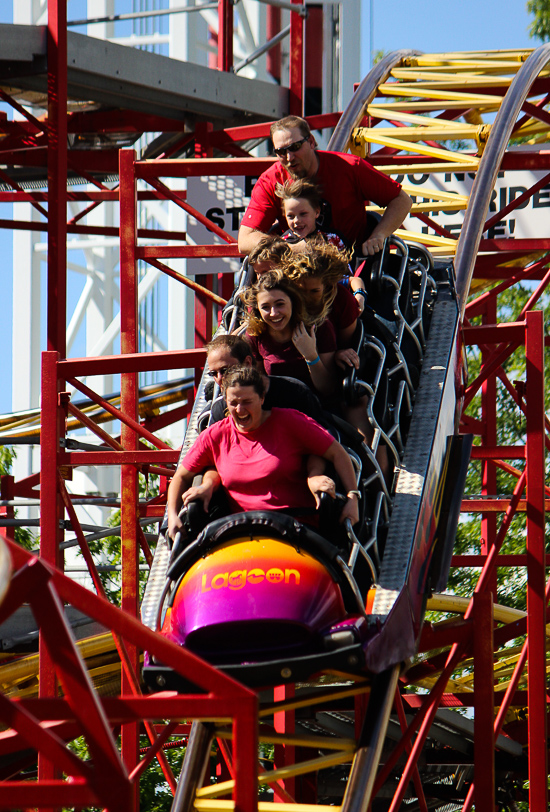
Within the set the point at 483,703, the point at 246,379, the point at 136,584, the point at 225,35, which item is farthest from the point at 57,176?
the point at 483,703

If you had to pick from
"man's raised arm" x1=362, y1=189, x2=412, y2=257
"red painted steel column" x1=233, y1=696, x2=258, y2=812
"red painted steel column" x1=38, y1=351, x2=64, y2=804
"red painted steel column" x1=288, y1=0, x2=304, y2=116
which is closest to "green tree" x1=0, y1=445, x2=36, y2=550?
"red painted steel column" x1=288, y1=0, x2=304, y2=116

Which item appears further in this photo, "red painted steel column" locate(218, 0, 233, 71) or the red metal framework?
"red painted steel column" locate(218, 0, 233, 71)

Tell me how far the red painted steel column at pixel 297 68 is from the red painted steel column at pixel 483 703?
25.9 feet

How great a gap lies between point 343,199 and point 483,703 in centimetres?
274

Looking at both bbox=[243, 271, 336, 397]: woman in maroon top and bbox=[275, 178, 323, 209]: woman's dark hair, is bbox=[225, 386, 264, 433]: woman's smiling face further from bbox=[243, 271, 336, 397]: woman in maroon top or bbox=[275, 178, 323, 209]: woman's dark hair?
bbox=[275, 178, 323, 209]: woman's dark hair

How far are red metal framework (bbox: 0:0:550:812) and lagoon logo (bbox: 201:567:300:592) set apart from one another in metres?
0.62

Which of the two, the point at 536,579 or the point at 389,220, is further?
the point at 389,220

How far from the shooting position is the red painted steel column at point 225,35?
12.5 m

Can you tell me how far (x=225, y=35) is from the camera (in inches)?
495

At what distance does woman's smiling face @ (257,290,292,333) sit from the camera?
5.10 meters

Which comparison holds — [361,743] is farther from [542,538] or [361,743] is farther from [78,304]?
[78,304]

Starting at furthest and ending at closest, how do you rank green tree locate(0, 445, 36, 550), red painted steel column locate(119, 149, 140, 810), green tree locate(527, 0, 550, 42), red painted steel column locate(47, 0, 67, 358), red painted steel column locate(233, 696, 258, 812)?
green tree locate(527, 0, 550, 42) < green tree locate(0, 445, 36, 550) < red painted steel column locate(47, 0, 67, 358) < red painted steel column locate(119, 149, 140, 810) < red painted steel column locate(233, 696, 258, 812)

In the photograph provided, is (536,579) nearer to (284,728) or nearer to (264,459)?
(284,728)

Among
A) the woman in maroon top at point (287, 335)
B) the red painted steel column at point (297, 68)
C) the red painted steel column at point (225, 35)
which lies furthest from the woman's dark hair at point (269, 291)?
the red painted steel column at point (225, 35)
